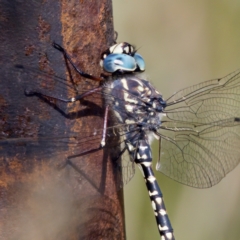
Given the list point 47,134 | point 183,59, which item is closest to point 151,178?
point 47,134

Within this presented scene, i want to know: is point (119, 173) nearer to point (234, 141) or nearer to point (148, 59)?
point (234, 141)

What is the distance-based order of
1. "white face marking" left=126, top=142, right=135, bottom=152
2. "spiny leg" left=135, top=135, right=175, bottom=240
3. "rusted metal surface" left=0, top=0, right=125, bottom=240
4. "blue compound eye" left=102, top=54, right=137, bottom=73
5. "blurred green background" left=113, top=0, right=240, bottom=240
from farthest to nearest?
"blurred green background" left=113, top=0, right=240, bottom=240, "spiny leg" left=135, top=135, right=175, bottom=240, "white face marking" left=126, top=142, right=135, bottom=152, "blue compound eye" left=102, top=54, right=137, bottom=73, "rusted metal surface" left=0, top=0, right=125, bottom=240

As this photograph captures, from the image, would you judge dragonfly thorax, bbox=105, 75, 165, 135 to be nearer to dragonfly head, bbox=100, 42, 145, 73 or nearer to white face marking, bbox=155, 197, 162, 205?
dragonfly head, bbox=100, 42, 145, 73

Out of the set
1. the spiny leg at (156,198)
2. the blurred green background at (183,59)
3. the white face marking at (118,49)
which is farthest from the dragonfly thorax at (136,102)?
the blurred green background at (183,59)

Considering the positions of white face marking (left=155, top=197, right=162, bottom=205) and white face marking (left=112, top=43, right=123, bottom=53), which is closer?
white face marking (left=112, top=43, right=123, bottom=53)

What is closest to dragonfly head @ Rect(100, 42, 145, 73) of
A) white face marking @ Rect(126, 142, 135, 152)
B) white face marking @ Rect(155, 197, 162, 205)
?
white face marking @ Rect(126, 142, 135, 152)

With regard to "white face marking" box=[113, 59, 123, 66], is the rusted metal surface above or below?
below
